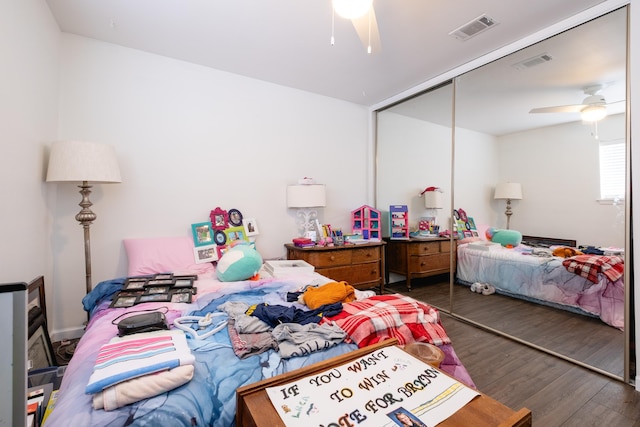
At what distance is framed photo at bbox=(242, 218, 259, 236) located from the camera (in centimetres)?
309

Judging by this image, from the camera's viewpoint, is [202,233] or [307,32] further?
[202,233]

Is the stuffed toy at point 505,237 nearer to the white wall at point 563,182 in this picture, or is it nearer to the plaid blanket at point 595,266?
the white wall at point 563,182

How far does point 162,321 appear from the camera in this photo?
1.31 meters

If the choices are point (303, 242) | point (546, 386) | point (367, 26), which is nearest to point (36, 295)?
point (303, 242)

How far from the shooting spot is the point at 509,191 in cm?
261

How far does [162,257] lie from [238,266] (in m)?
0.78

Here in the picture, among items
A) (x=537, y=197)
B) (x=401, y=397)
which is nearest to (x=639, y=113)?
(x=537, y=197)

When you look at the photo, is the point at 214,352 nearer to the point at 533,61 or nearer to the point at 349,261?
the point at 349,261

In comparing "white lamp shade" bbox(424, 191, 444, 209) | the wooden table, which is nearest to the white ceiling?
"white lamp shade" bbox(424, 191, 444, 209)

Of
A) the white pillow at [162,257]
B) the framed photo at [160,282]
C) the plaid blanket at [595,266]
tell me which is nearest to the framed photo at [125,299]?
the framed photo at [160,282]

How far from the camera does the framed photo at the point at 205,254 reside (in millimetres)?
2664

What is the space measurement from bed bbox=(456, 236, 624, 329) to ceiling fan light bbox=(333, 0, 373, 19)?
2.33 meters

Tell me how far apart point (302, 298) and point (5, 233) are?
166cm

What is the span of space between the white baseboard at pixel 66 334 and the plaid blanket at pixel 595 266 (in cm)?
409
